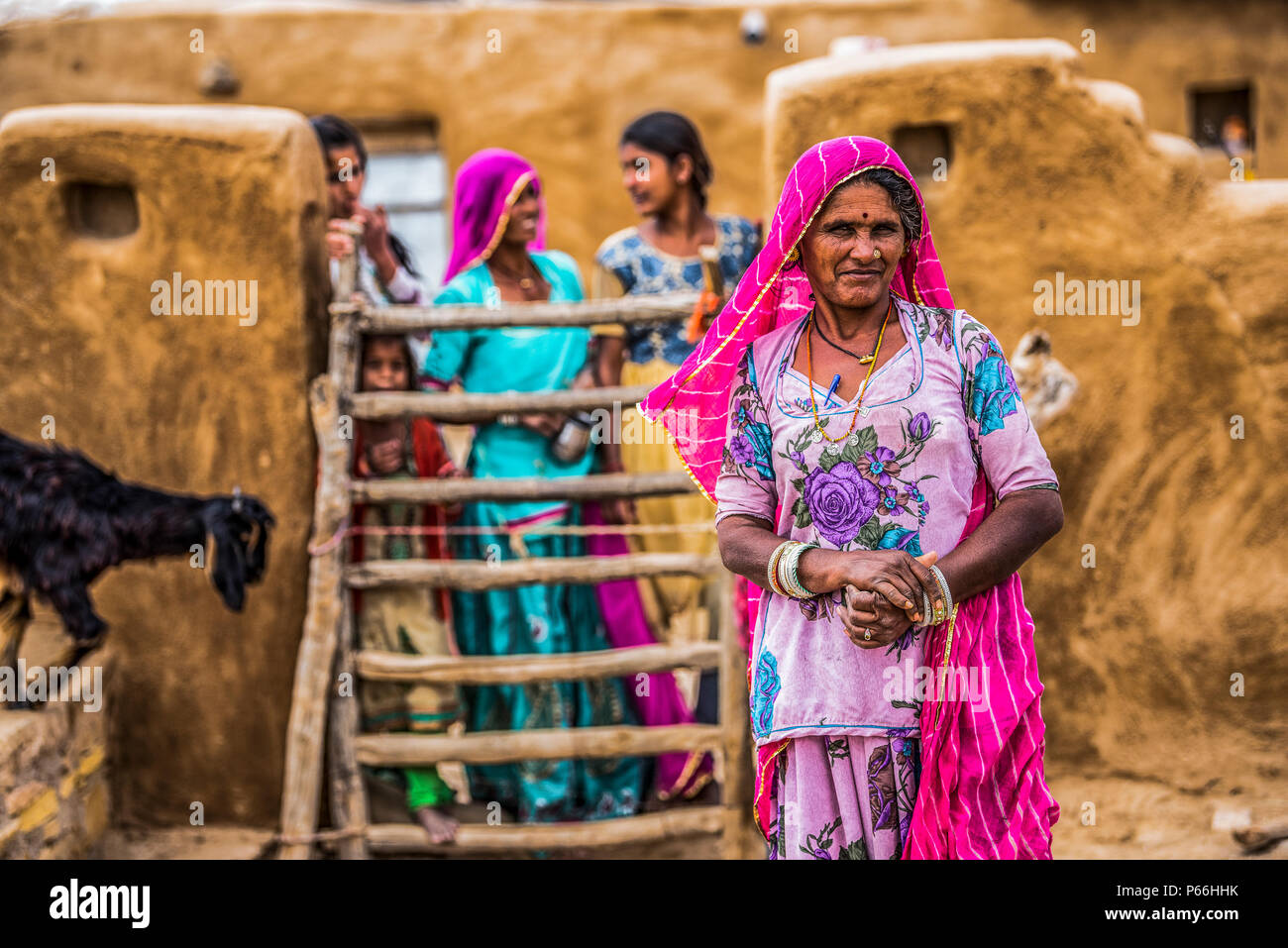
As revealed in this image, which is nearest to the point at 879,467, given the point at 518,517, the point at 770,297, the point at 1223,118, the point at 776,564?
the point at 776,564

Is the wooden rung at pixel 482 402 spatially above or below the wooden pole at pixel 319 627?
above

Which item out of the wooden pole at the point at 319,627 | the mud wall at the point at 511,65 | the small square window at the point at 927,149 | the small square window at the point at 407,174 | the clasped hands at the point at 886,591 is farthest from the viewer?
the small square window at the point at 407,174

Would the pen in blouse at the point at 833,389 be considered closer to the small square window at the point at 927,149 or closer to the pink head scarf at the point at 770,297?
the pink head scarf at the point at 770,297

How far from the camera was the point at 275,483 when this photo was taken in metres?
4.77

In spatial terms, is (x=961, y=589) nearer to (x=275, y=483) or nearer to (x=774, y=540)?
(x=774, y=540)

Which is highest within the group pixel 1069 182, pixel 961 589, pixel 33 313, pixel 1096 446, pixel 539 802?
pixel 1069 182

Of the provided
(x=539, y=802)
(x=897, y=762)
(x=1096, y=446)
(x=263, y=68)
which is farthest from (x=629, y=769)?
(x=263, y=68)

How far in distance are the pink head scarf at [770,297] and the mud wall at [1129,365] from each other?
6.28 feet

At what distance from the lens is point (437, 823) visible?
4.51m

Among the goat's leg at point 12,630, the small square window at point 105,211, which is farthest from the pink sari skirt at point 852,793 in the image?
the small square window at point 105,211

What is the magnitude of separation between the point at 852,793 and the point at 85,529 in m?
2.88

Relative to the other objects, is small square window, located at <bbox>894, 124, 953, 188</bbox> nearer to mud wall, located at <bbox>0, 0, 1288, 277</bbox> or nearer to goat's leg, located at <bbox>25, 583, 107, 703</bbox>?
goat's leg, located at <bbox>25, 583, 107, 703</bbox>

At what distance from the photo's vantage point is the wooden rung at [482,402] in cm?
440
